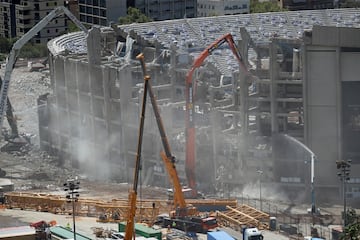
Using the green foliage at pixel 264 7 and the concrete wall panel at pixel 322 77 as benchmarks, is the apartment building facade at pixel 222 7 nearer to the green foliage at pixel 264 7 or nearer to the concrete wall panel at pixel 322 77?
the green foliage at pixel 264 7

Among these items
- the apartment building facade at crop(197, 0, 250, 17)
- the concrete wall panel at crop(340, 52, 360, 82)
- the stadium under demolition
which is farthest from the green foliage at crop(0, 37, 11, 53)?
the concrete wall panel at crop(340, 52, 360, 82)

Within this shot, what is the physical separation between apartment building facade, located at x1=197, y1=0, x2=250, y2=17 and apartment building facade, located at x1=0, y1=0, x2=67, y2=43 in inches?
548

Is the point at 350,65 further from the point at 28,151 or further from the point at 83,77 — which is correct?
the point at 28,151

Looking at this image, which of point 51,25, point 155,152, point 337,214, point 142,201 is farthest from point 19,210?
point 51,25

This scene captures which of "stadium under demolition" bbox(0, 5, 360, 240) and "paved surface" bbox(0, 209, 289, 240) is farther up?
"stadium under demolition" bbox(0, 5, 360, 240)

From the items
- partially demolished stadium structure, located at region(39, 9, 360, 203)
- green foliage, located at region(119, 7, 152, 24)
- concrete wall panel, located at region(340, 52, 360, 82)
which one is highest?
green foliage, located at region(119, 7, 152, 24)

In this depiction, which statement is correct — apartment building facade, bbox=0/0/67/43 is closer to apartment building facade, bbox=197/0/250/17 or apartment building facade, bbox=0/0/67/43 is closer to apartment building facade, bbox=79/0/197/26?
apartment building facade, bbox=79/0/197/26

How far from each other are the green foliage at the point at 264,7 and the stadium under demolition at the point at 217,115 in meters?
38.6

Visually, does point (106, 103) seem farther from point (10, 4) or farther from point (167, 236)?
point (10, 4)

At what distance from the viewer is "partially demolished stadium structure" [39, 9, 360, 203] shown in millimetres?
59625

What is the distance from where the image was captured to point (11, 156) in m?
74.4

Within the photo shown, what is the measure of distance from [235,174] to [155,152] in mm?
4918

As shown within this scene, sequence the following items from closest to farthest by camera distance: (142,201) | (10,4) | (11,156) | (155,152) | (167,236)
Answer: (167,236), (142,201), (155,152), (11,156), (10,4)

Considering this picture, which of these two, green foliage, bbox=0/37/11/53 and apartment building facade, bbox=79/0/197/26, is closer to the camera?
green foliage, bbox=0/37/11/53
